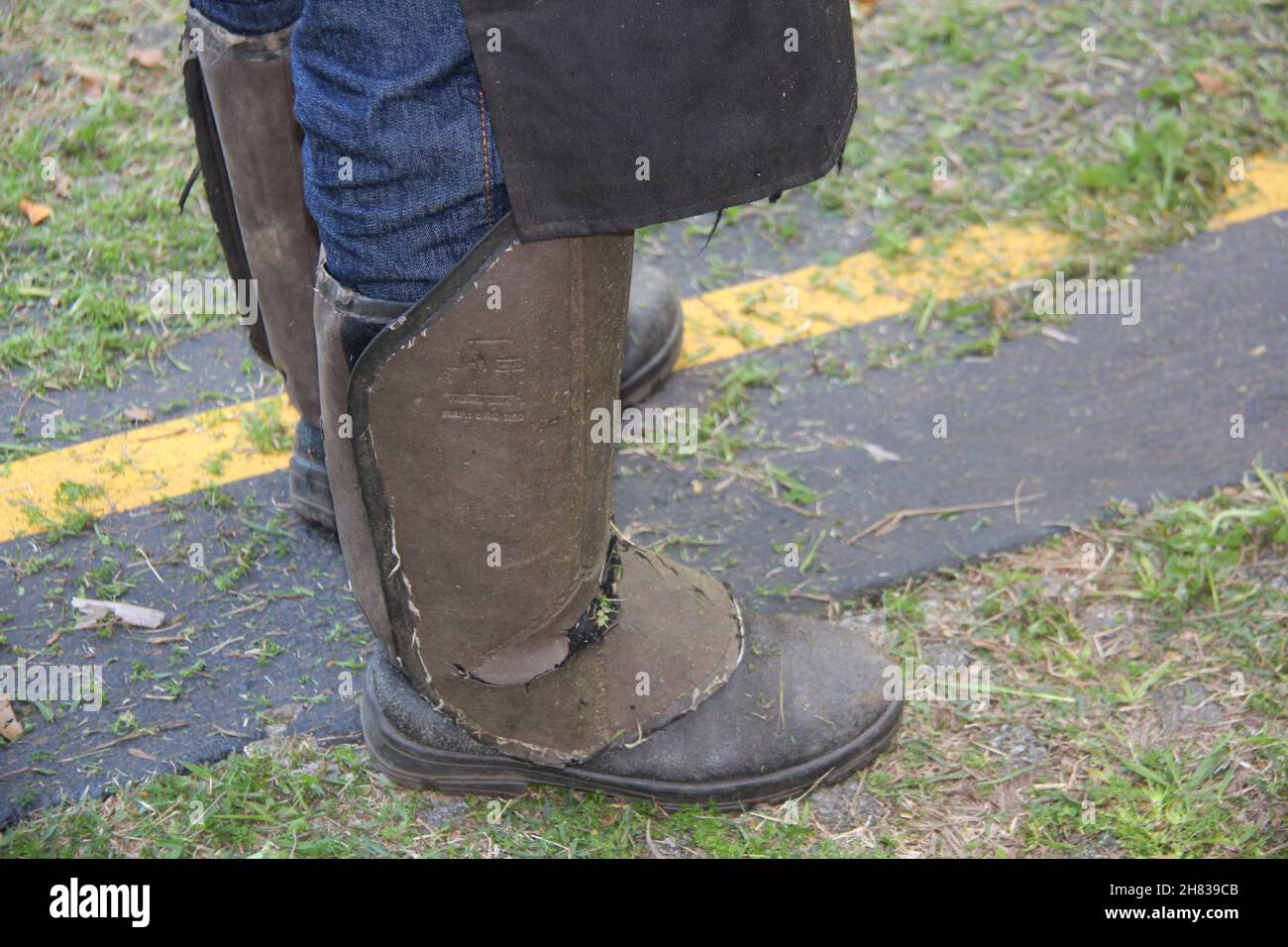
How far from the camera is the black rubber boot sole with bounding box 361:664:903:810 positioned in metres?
1.55

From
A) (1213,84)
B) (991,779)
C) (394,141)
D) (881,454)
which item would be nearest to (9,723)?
(394,141)

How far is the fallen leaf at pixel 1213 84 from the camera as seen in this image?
2.99 metres

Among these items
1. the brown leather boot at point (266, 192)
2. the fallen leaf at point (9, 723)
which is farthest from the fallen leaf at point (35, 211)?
the fallen leaf at point (9, 723)

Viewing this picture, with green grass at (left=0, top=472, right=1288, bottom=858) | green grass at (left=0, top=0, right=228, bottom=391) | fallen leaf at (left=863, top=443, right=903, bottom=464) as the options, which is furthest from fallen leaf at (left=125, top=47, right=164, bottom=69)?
fallen leaf at (left=863, top=443, right=903, bottom=464)

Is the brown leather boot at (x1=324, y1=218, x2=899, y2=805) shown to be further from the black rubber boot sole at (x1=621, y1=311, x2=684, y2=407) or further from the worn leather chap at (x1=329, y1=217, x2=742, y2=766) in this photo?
the black rubber boot sole at (x1=621, y1=311, x2=684, y2=407)

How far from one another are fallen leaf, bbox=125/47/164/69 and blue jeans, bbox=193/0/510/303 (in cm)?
205

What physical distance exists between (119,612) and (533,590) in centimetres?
78

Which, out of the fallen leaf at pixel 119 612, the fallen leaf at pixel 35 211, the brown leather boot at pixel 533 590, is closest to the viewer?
the brown leather boot at pixel 533 590

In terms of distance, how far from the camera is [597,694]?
150 cm

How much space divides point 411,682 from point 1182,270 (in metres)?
1.87

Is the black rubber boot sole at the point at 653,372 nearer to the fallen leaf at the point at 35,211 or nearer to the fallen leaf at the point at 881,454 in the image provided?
the fallen leaf at the point at 881,454

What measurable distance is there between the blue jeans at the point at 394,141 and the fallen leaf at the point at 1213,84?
2403 millimetres
